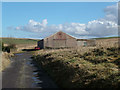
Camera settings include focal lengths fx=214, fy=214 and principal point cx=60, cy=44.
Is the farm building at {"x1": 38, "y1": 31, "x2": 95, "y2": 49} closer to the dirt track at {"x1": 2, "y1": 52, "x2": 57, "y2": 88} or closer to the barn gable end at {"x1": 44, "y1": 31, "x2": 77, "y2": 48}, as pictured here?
the barn gable end at {"x1": 44, "y1": 31, "x2": 77, "y2": 48}

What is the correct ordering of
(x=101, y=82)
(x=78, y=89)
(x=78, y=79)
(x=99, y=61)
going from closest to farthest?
(x=101, y=82), (x=78, y=89), (x=78, y=79), (x=99, y=61)

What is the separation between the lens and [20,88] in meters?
12.6

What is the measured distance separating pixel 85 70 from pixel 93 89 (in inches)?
101

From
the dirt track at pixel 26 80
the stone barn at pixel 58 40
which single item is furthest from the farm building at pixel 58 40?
the dirt track at pixel 26 80

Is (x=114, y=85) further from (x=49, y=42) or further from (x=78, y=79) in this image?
(x=49, y=42)

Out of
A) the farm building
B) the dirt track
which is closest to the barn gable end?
the farm building

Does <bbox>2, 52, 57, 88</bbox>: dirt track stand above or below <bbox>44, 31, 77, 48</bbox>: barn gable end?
below

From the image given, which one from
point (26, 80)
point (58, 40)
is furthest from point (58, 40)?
point (26, 80)

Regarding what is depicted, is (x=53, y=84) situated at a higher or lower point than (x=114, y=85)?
lower

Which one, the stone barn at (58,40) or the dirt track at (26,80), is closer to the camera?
the dirt track at (26,80)

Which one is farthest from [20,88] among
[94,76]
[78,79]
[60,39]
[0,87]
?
[60,39]

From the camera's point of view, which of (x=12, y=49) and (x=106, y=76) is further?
(x=12, y=49)

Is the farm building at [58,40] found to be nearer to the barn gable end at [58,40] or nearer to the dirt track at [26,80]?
the barn gable end at [58,40]

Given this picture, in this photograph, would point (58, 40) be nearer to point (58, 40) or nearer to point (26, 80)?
point (58, 40)
